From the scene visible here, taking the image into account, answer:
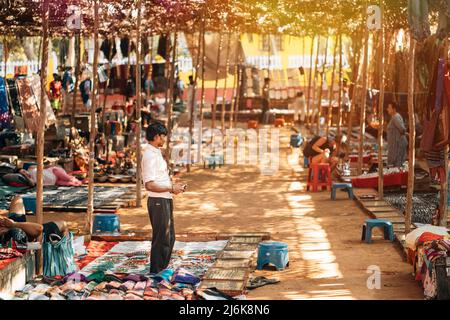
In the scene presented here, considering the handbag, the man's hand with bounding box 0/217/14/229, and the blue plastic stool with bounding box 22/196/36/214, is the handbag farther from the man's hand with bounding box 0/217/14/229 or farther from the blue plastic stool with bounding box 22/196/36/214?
the blue plastic stool with bounding box 22/196/36/214

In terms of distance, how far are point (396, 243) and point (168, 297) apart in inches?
164

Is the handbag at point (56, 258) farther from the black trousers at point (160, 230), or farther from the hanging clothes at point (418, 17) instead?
the hanging clothes at point (418, 17)

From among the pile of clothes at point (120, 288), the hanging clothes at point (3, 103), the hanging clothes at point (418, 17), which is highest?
the hanging clothes at point (418, 17)

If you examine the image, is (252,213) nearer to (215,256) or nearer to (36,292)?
(215,256)

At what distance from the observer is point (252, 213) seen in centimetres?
1497

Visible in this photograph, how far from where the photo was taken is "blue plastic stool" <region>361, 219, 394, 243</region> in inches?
475

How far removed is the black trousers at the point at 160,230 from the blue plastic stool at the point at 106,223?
2702 millimetres

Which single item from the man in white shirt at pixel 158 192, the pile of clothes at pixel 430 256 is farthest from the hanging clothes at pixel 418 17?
the man in white shirt at pixel 158 192

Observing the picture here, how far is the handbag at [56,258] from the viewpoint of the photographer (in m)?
9.79

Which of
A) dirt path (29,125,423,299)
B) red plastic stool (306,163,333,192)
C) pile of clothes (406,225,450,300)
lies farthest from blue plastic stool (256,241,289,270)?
red plastic stool (306,163,333,192)

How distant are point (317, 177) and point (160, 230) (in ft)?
27.7

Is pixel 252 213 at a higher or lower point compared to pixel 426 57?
lower

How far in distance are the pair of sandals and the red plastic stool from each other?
8043 mm
